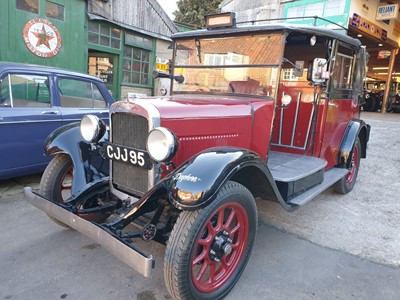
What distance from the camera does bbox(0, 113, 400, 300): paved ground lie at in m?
2.37

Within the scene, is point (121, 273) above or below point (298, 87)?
below

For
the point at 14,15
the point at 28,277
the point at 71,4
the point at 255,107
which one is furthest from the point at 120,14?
the point at 28,277

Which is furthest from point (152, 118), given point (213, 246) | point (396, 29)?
point (396, 29)

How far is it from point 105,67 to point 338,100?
7.36 metres

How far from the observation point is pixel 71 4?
26.0 feet

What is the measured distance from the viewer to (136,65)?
1015 centimetres

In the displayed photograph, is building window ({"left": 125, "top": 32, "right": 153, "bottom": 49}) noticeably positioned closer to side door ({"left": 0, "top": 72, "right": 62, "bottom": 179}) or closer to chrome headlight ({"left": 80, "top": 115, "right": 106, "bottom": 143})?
side door ({"left": 0, "top": 72, "right": 62, "bottom": 179})

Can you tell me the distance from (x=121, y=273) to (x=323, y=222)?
239 cm

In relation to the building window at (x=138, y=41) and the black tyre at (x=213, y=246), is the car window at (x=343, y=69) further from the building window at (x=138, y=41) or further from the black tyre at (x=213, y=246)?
the building window at (x=138, y=41)

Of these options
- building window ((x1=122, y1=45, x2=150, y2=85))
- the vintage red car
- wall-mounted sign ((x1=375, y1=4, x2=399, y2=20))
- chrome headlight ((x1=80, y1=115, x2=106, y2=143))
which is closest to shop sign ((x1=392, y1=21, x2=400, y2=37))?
wall-mounted sign ((x1=375, y1=4, x2=399, y2=20))

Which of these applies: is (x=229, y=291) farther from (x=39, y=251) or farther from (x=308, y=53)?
(x=308, y=53)

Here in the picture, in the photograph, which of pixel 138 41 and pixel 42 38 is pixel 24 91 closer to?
pixel 42 38

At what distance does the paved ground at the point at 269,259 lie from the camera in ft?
7.78

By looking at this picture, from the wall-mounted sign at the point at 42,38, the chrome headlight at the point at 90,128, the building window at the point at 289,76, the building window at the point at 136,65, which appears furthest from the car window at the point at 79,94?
the building window at the point at 136,65
